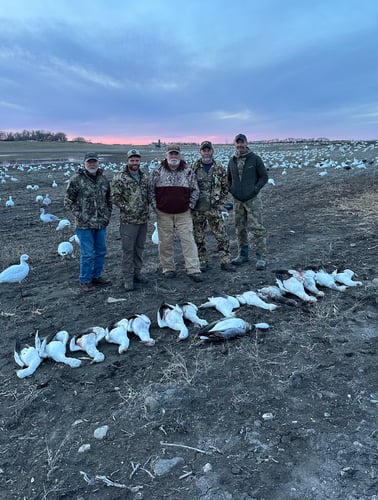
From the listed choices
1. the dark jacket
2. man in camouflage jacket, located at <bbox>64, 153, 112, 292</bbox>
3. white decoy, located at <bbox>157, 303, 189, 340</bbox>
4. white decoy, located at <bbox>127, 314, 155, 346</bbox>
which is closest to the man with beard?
man in camouflage jacket, located at <bbox>64, 153, 112, 292</bbox>

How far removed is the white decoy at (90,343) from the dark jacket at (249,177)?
3.57 meters

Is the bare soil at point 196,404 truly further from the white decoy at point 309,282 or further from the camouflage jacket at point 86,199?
the camouflage jacket at point 86,199

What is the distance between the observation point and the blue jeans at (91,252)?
6.06 m

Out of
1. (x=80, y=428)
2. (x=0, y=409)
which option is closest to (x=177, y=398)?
(x=80, y=428)

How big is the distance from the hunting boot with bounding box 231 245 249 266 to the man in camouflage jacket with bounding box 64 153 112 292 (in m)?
2.42

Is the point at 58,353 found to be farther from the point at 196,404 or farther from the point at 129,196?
the point at 129,196

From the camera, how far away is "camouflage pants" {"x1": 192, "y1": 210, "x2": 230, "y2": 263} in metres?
6.77

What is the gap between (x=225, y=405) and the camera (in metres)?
3.40

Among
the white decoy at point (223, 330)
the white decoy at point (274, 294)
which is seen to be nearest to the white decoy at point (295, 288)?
the white decoy at point (274, 294)

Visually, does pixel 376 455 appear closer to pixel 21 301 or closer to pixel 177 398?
pixel 177 398

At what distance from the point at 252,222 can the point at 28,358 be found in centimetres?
431

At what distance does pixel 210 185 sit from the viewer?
661cm

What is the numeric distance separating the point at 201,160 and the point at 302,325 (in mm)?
3283

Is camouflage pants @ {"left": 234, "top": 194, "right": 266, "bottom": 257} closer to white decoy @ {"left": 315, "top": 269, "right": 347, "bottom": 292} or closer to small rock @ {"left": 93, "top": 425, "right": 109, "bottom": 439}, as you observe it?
white decoy @ {"left": 315, "top": 269, "right": 347, "bottom": 292}
